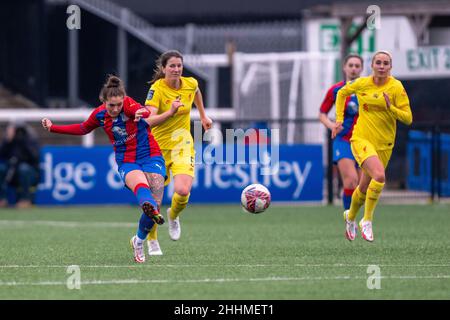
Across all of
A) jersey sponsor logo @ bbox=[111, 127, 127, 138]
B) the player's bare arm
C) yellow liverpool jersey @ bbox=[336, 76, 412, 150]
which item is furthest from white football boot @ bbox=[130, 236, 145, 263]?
yellow liverpool jersey @ bbox=[336, 76, 412, 150]

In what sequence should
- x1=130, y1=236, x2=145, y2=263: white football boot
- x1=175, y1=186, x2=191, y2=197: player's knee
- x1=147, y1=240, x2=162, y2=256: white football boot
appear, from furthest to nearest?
x1=175, y1=186, x2=191, y2=197: player's knee
x1=147, y1=240, x2=162, y2=256: white football boot
x1=130, y1=236, x2=145, y2=263: white football boot

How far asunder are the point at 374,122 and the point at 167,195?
9.62 metres

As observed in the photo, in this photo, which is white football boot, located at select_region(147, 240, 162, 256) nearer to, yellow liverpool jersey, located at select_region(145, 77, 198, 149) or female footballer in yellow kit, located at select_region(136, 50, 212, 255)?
female footballer in yellow kit, located at select_region(136, 50, 212, 255)

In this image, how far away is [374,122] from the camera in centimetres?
1315

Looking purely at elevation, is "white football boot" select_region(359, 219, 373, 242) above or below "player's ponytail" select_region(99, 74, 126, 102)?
below

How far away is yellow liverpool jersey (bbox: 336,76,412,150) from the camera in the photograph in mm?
12820

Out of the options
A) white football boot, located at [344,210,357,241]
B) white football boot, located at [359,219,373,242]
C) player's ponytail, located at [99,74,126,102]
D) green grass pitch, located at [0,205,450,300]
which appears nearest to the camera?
green grass pitch, located at [0,205,450,300]

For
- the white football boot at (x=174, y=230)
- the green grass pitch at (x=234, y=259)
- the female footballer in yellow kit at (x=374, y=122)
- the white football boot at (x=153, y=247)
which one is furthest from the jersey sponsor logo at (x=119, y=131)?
the female footballer in yellow kit at (x=374, y=122)

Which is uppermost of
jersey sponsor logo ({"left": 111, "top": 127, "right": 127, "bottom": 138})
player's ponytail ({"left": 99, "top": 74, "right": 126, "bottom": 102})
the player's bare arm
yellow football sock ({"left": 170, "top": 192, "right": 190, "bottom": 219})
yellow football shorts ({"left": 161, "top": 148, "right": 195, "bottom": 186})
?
player's ponytail ({"left": 99, "top": 74, "right": 126, "bottom": 102})

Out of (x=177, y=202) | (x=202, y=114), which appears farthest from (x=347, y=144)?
(x=177, y=202)

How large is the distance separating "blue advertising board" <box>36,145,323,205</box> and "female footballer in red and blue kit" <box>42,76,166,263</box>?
35.3ft

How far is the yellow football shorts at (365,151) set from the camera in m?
13.0

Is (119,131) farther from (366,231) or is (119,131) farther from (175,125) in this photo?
(366,231)

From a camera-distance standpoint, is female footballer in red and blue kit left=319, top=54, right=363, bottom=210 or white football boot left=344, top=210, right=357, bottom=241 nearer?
white football boot left=344, top=210, right=357, bottom=241
